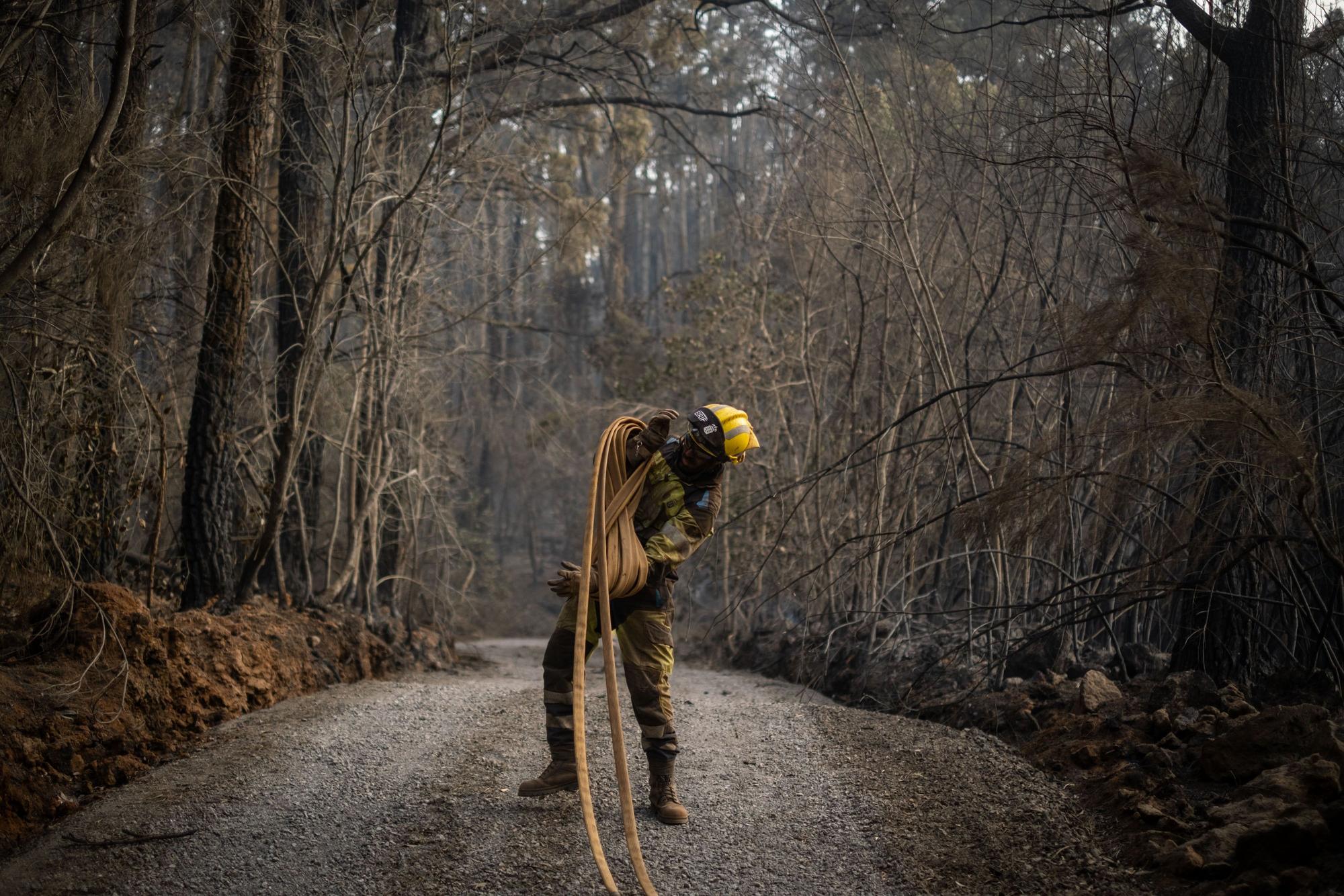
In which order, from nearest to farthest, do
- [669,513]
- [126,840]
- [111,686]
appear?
[126,840] → [669,513] → [111,686]

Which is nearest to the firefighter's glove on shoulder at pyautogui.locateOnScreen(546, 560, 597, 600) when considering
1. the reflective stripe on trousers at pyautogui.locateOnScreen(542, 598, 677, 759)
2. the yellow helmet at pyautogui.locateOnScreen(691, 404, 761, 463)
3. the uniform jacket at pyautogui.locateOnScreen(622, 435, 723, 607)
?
the reflective stripe on trousers at pyautogui.locateOnScreen(542, 598, 677, 759)

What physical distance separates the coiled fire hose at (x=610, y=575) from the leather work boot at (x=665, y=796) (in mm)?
215

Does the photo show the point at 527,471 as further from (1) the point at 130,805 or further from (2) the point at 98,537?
(1) the point at 130,805

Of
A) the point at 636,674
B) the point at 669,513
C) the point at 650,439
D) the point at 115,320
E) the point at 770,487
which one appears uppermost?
the point at 115,320

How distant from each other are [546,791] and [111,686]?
2.65m

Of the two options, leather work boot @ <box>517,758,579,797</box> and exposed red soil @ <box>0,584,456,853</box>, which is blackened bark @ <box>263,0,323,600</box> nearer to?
exposed red soil @ <box>0,584,456,853</box>

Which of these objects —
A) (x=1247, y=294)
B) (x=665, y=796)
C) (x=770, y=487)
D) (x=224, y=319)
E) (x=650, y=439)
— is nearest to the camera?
(x=665, y=796)

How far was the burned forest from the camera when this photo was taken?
15.0ft

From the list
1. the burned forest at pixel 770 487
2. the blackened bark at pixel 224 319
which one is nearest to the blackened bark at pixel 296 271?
the burned forest at pixel 770 487

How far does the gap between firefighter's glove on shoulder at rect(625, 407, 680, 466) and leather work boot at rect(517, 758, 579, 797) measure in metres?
1.54

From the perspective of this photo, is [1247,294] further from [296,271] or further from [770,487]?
[296,271]

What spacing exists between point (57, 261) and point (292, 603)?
15.1 feet

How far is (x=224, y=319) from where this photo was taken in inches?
322

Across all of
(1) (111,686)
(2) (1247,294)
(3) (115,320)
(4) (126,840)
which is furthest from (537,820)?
(2) (1247,294)
